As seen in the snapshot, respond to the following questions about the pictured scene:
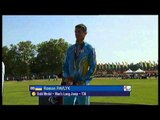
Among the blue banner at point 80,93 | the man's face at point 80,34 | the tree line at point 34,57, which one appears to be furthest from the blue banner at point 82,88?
the man's face at point 80,34

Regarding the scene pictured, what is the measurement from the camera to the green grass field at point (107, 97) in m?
6.16

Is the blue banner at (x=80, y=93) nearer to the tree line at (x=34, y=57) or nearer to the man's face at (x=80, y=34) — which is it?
the tree line at (x=34, y=57)

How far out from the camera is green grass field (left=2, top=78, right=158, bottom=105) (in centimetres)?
616

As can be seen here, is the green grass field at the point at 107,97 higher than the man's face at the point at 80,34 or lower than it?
lower

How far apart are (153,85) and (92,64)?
36.0 inches

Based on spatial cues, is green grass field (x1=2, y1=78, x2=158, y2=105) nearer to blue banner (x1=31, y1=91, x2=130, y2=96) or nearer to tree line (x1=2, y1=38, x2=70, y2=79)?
blue banner (x1=31, y1=91, x2=130, y2=96)

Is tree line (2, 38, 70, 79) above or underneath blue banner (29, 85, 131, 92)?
above

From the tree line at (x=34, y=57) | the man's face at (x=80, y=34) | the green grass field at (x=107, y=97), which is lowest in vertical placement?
the green grass field at (x=107, y=97)

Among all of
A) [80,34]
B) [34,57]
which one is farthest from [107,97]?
[34,57]

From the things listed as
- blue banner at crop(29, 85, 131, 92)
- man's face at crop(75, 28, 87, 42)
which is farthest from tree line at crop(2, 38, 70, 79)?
blue banner at crop(29, 85, 131, 92)

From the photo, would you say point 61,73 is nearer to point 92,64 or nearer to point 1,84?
point 92,64

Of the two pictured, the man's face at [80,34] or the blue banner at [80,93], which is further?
the man's face at [80,34]
